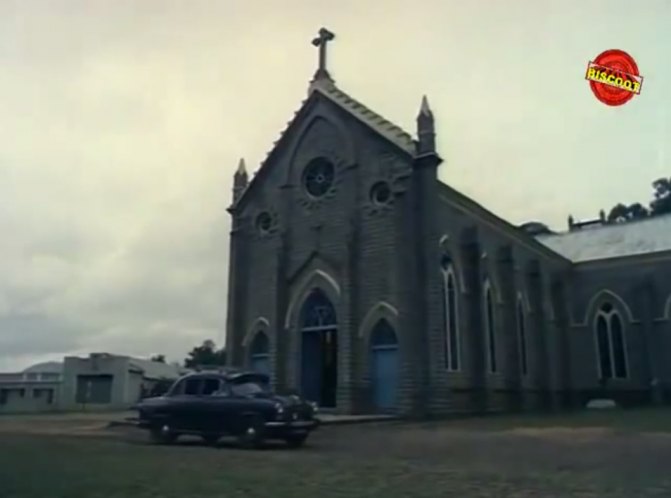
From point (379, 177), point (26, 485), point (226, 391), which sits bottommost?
point (26, 485)

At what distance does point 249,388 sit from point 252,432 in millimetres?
1354

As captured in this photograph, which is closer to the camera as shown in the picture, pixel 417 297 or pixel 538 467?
pixel 538 467

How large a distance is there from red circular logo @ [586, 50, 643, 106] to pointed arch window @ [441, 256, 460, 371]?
1597 cm

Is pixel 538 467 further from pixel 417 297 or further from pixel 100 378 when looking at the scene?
pixel 100 378

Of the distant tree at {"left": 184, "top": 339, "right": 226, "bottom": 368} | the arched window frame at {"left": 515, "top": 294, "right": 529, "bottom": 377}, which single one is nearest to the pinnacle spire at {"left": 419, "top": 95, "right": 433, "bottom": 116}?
the arched window frame at {"left": 515, "top": 294, "right": 529, "bottom": 377}

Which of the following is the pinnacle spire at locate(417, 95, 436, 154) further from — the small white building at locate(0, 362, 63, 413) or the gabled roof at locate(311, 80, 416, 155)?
the small white building at locate(0, 362, 63, 413)

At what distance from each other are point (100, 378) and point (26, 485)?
55.7 meters

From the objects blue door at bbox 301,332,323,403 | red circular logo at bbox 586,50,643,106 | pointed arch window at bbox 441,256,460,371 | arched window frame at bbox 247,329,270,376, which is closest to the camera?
red circular logo at bbox 586,50,643,106

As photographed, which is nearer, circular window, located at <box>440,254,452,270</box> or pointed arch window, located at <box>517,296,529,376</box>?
circular window, located at <box>440,254,452,270</box>

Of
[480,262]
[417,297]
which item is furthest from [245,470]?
[480,262]

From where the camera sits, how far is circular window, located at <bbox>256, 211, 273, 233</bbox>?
33406 mm

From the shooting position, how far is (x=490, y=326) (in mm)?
32906

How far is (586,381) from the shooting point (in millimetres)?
41312

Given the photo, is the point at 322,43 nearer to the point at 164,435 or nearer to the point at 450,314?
the point at 450,314
